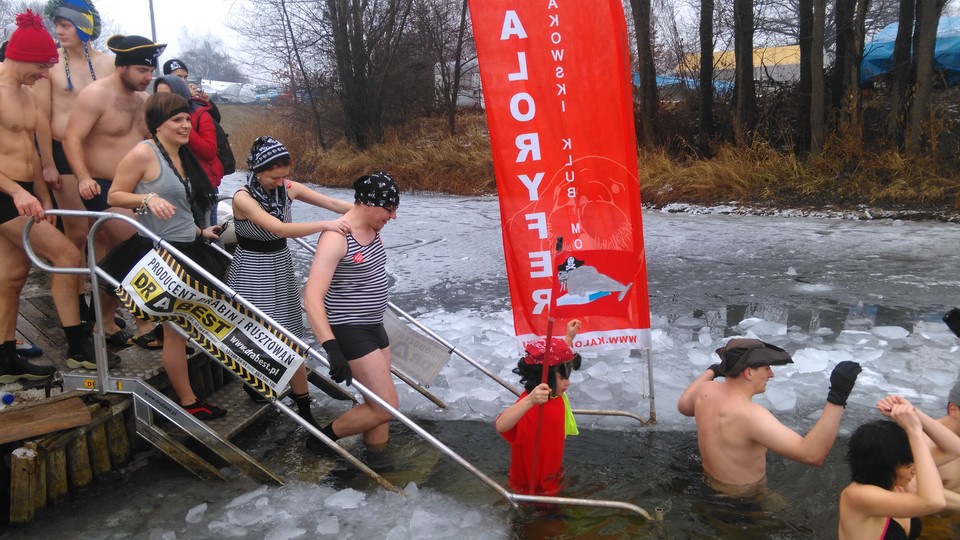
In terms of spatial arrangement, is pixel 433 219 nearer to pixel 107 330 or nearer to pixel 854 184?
→ pixel 854 184

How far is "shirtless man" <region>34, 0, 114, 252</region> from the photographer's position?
16.2ft

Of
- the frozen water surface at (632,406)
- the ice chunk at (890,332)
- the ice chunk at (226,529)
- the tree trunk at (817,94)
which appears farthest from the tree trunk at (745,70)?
the ice chunk at (226,529)

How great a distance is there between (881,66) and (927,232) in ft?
26.1

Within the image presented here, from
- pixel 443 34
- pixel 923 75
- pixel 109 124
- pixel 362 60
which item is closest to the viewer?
pixel 109 124

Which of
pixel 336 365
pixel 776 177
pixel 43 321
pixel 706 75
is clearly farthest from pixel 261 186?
pixel 706 75

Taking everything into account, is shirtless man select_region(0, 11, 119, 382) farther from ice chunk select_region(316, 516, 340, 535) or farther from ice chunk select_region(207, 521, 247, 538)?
ice chunk select_region(316, 516, 340, 535)

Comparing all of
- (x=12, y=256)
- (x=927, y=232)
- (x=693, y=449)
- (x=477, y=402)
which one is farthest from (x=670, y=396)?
(x=927, y=232)

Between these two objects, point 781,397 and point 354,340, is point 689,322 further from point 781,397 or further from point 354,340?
point 354,340

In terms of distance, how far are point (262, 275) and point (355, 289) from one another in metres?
0.54

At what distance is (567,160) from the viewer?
431 centimetres

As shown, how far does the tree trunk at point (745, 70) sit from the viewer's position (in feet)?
48.5

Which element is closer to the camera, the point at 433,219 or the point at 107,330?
the point at 107,330

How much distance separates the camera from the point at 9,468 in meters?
4.02

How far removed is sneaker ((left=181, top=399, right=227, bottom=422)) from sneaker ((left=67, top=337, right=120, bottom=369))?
520 millimetres
